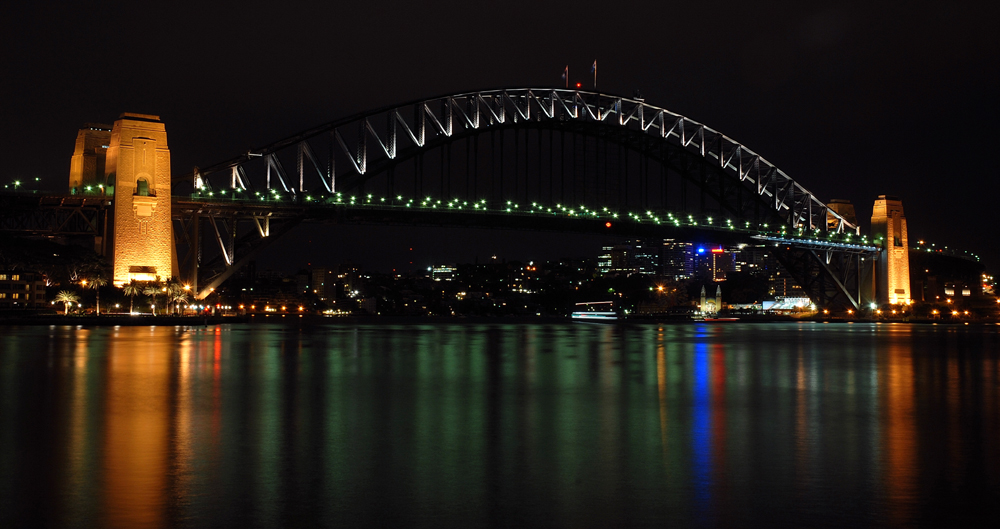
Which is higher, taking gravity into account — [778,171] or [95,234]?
[778,171]

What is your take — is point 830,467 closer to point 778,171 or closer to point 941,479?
point 941,479

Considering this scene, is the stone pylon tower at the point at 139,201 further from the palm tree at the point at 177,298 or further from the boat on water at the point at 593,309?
the boat on water at the point at 593,309

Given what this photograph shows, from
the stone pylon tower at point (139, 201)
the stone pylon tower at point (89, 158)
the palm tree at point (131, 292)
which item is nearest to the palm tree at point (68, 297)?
the stone pylon tower at point (139, 201)

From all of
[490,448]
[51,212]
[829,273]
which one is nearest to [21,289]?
[51,212]

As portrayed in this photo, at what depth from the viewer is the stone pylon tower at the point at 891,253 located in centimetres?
8750

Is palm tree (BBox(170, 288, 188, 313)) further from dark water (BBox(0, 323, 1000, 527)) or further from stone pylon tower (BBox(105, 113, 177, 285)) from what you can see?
dark water (BBox(0, 323, 1000, 527))

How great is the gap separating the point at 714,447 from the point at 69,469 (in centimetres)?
690

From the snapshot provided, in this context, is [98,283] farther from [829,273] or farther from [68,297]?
[829,273]

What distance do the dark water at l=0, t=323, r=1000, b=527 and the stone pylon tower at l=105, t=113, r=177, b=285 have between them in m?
33.1

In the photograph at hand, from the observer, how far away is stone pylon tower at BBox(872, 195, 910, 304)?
8750 cm

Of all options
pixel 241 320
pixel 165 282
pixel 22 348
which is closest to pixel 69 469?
pixel 22 348

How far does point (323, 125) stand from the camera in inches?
2514

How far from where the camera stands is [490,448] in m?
9.61

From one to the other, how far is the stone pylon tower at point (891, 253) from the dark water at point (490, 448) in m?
73.5
